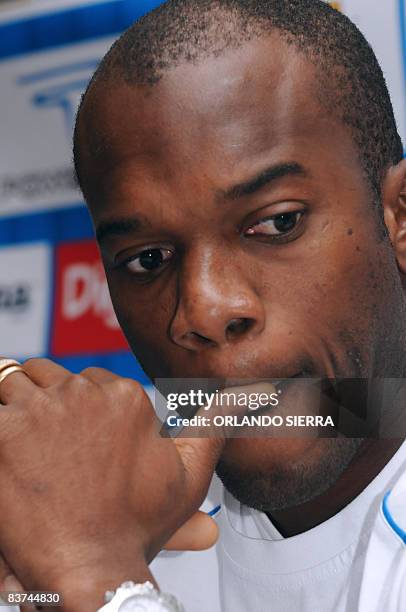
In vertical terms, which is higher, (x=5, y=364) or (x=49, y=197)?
(x=5, y=364)

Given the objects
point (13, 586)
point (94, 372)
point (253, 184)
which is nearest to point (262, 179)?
point (253, 184)

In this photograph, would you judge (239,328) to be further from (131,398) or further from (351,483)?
(351,483)

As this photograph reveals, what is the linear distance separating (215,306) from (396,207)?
335mm

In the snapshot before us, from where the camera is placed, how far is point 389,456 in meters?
1.07

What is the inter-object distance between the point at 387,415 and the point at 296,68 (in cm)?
45

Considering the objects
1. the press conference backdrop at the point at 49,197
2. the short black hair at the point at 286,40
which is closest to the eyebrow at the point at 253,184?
the short black hair at the point at 286,40

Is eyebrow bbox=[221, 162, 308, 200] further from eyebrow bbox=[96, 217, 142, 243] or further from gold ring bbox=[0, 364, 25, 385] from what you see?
gold ring bbox=[0, 364, 25, 385]

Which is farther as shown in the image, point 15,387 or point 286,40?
point 286,40

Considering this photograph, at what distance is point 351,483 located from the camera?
1.08 metres

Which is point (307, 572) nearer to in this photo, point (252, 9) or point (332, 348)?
point (332, 348)

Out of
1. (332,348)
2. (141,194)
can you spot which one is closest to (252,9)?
(141,194)

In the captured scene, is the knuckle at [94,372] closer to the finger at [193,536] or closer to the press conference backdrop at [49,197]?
the finger at [193,536]

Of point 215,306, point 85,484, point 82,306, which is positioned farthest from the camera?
point 82,306

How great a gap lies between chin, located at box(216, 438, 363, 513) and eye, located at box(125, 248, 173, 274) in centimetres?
24
